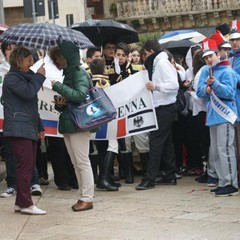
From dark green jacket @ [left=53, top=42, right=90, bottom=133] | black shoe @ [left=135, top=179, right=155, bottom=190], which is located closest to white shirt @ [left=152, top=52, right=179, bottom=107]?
black shoe @ [left=135, top=179, right=155, bottom=190]

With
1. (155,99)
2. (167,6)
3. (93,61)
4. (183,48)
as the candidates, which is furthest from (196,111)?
(167,6)

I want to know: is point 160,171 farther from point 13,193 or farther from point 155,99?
point 13,193

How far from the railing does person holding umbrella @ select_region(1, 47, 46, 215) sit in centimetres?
3882

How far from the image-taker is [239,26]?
1117cm

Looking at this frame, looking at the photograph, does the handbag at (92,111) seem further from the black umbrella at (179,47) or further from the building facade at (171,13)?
the building facade at (171,13)

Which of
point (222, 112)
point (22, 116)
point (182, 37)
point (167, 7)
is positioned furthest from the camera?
point (167, 7)

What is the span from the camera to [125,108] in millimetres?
11477

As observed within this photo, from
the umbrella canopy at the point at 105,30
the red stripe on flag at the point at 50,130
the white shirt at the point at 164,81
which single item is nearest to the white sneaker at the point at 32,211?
the red stripe on flag at the point at 50,130

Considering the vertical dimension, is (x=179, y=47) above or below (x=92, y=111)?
above

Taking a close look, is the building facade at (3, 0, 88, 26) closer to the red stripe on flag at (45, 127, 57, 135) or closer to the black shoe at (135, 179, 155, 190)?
the red stripe on flag at (45, 127, 57, 135)

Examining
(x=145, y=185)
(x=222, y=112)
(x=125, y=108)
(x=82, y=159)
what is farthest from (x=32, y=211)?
(x=222, y=112)

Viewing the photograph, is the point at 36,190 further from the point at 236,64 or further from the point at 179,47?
the point at 179,47

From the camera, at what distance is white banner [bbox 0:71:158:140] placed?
1132 centimetres

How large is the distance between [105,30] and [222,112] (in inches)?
110
